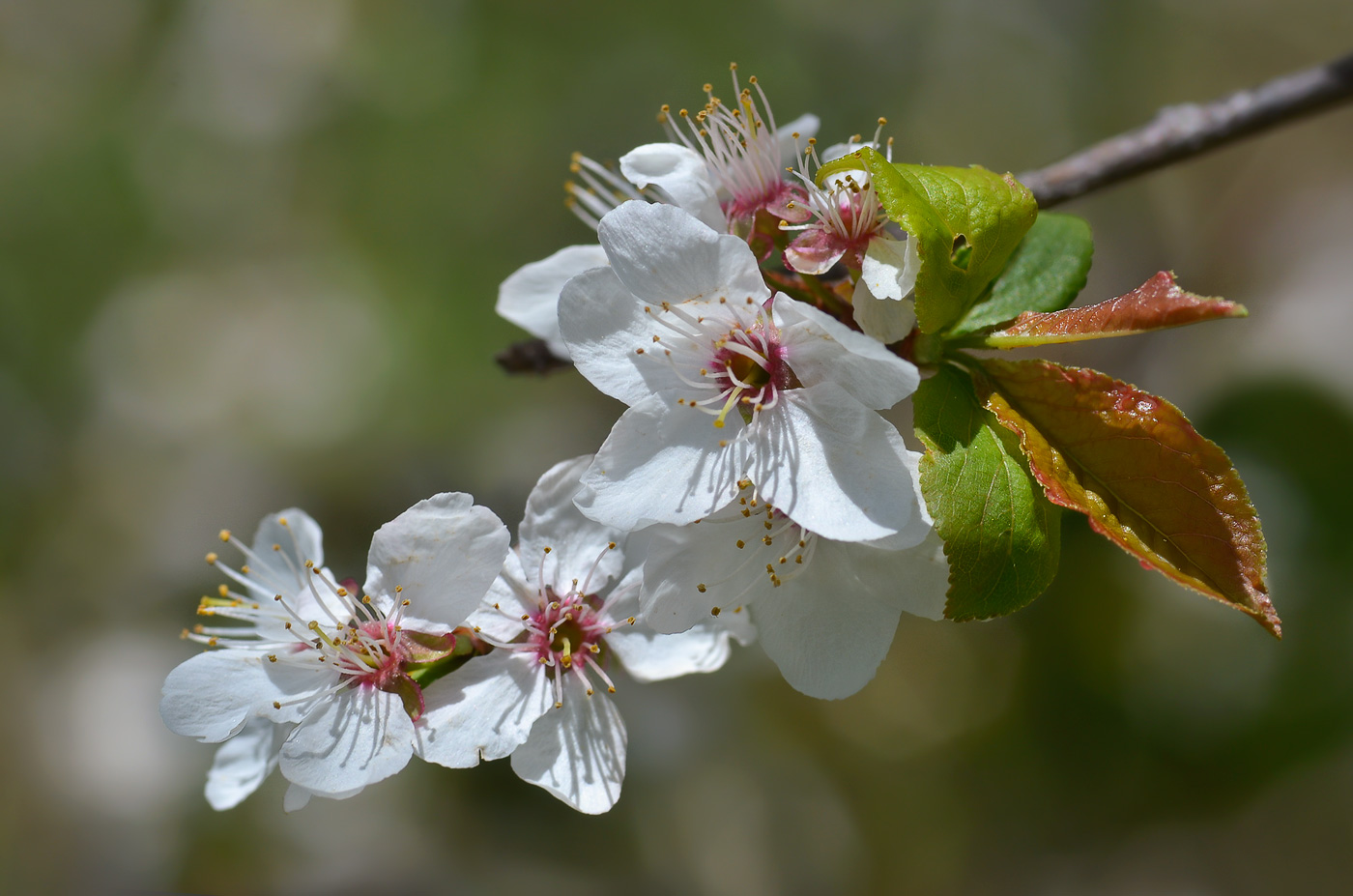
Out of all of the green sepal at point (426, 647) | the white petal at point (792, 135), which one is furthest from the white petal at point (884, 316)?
the green sepal at point (426, 647)

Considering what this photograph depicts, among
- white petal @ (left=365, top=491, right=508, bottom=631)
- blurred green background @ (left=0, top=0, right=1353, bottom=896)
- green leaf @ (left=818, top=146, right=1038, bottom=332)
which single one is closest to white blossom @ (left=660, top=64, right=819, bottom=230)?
green leaf @ (left=818, top=146, right=1038, bottom=332)

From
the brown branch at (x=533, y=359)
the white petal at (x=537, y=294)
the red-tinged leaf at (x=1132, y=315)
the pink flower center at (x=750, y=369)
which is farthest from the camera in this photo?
the brown branch at (x=533, y=359)

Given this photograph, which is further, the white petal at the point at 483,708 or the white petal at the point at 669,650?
the white petal at the point at 669,650

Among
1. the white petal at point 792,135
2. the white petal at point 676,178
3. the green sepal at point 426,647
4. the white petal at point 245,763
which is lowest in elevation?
the white petal at point 245,763

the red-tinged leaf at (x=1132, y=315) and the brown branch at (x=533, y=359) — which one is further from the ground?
the brown branch at (x=533, y=359)

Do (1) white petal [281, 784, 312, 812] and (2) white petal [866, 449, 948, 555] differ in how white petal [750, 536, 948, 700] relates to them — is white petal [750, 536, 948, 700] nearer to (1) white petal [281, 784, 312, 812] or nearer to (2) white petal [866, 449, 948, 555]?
(2) white petal [866, 449, 948, 555]

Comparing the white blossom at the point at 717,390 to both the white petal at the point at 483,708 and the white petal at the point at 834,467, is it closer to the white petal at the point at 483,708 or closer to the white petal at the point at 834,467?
the white petal at the point at 834,467

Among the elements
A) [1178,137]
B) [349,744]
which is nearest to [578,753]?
[349,744]
